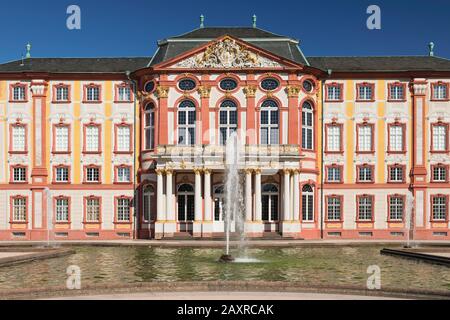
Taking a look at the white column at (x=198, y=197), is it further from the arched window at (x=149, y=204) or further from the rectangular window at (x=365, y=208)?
the rectangular window at (x=365, y=208)

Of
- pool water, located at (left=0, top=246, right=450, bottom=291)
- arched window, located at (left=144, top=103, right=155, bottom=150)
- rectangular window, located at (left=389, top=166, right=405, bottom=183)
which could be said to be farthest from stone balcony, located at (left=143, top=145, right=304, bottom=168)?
pool water, located at (left=0, top=246, right=450, bottom=291)

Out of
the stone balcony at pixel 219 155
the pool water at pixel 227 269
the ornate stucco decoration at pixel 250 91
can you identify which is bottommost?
the pool water at pixel 227 269

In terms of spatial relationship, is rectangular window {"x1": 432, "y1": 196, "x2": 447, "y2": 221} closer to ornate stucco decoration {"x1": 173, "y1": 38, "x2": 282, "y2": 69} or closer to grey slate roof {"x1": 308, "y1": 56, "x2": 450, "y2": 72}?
grey slate roof {"x1": 308, "y1": 56, "x2": 450, "y2": 72}

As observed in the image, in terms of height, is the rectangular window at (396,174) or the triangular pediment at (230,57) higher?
the triangular pediment at (230,57)

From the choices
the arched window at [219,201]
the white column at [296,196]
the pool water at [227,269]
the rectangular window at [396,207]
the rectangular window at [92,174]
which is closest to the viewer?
the pool water at [227,269]

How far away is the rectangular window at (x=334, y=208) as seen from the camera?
169 feet

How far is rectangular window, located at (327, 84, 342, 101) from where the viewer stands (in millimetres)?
51656

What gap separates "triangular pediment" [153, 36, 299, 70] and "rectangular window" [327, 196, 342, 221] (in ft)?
35.6

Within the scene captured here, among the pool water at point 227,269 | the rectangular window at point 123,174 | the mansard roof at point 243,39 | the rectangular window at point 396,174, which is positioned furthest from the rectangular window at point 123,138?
the rectangular window at point 396,174

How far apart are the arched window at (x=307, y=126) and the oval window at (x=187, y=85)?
864 centimetres

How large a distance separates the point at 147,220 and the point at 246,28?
1735cm

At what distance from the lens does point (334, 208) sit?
5150cm
